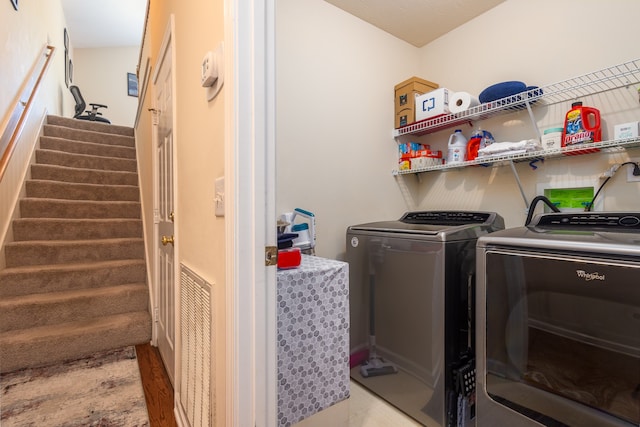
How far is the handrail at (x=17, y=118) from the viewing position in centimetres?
215

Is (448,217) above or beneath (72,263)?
above

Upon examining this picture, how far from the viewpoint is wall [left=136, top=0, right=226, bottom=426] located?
3.07ft

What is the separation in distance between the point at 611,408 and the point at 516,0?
2186 mm

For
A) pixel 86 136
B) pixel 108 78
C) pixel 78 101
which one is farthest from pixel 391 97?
pixel 108 78

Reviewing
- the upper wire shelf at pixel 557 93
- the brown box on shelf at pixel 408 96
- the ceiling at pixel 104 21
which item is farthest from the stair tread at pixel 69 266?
the ceiling at pixel 104 21

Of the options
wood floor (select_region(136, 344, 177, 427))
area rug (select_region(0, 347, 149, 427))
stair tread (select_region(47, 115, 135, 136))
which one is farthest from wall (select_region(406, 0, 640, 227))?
stair tread (select_region(47, 115, 135, 136))

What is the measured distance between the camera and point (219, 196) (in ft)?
3.03

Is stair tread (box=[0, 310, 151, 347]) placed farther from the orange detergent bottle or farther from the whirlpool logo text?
the orange detergent bottle

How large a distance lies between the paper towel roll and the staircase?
2.65 m

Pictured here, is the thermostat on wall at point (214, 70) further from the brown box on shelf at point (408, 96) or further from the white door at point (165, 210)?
the brown box on shelf at point (408, 96)

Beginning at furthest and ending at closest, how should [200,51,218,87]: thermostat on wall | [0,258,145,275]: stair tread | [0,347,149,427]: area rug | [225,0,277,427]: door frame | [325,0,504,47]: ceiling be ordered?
[0,258,145,275]: stair tread, [325,0,504,47]: ceiling, [0,347,149,427]: area rug, [200,51,218,87]: thermostat on wall, [225,0,277,427]: door frame

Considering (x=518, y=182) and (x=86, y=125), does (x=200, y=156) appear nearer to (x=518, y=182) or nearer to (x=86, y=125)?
(x=518, y=182)

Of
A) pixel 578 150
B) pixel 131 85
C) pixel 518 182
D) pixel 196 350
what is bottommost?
pixel 196 350

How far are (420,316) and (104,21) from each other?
7.01m
